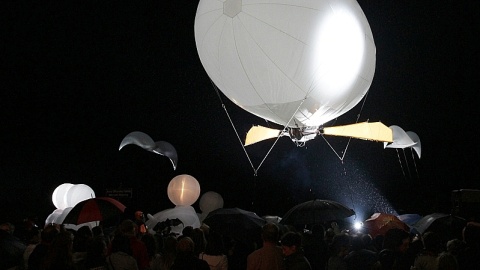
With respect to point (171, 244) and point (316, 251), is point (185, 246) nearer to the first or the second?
point (171, 244)

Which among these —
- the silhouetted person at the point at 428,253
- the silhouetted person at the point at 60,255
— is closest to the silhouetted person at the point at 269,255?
the silhouetted person at the point at 428,253

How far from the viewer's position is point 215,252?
5277mm

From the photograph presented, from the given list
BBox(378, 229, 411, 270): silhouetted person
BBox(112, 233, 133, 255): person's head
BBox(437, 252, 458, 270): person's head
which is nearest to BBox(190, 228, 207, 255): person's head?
BBox(112, 233, 133, 255): person's head

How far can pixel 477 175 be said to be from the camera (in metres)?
23.0

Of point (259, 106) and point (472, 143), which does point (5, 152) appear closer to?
point (259, 106)

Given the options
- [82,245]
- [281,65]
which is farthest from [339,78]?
[82,245]

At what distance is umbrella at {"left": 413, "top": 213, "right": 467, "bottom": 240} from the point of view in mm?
7898

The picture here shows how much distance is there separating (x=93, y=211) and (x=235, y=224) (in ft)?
8.15

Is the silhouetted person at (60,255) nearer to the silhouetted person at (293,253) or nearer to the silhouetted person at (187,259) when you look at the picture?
the silhouetted person at (187,259)

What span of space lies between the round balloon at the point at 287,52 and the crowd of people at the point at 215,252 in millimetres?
2536

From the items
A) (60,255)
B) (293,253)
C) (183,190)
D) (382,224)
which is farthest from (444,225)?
(183,190)

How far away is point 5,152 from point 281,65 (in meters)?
19.9

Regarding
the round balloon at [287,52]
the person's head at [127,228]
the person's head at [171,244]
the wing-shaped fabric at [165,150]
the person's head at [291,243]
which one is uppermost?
the round balloon at [287,52]

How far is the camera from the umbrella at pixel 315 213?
26.3 ft
